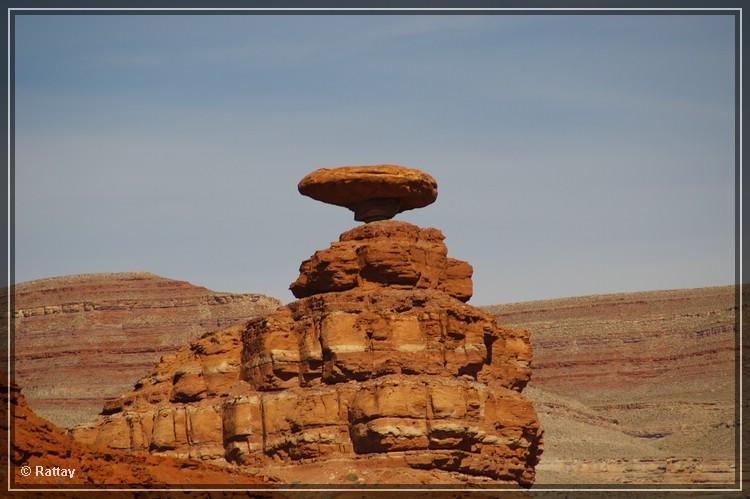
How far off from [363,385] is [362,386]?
0.13 ft

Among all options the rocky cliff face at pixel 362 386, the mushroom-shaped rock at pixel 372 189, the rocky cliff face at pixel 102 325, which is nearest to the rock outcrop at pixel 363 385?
the rocky cliff face at pixel 362 386

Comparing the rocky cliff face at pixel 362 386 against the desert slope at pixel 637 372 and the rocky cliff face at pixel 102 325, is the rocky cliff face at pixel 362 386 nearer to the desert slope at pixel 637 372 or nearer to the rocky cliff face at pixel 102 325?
the desert slope at pixel 637 372

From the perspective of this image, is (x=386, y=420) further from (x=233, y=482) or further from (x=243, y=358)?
(x=233, y=482)

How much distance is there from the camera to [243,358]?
2746 inches

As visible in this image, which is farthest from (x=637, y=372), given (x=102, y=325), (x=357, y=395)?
(x=357, y=395)

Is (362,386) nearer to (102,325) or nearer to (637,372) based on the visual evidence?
(102,325)

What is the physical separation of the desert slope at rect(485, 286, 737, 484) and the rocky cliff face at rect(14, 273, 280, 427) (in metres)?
23.9

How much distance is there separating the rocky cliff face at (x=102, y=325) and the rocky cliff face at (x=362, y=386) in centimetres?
8285

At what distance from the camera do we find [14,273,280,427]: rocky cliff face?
15762 cm

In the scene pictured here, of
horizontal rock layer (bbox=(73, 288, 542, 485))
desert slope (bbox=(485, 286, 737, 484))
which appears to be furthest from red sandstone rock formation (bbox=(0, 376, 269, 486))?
desert slope (bbox=(485, 286, 737, 484))

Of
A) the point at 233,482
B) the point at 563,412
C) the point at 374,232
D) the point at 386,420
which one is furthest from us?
the point at 563,412

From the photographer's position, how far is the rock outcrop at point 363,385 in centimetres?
6456

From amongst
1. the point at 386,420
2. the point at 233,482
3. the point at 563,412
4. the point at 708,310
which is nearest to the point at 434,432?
the point at 386,420

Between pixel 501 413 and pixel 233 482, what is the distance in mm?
17237
